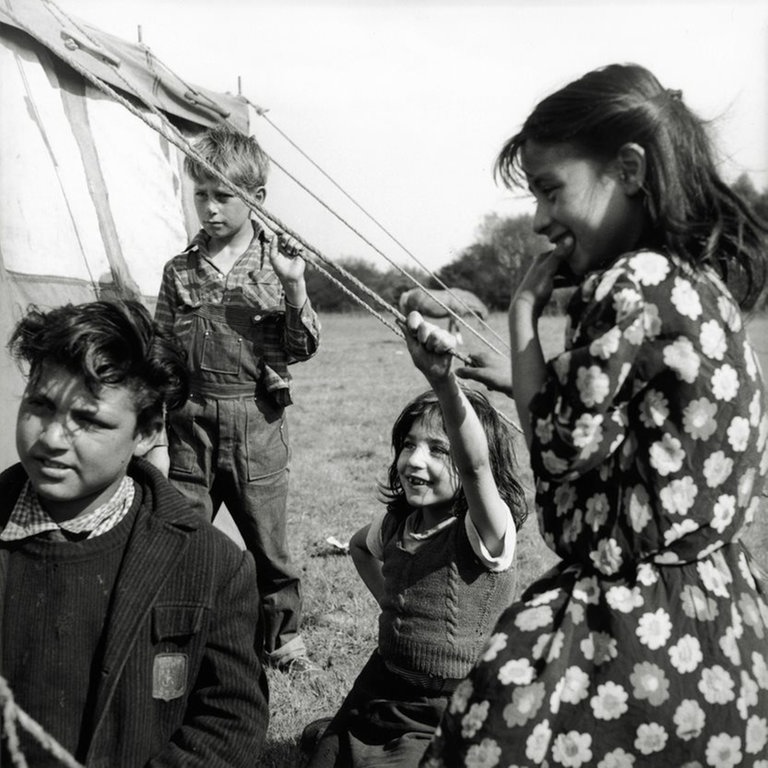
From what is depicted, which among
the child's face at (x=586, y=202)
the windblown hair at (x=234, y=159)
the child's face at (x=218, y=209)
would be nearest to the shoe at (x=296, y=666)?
the child's face at (x=218, y=209)

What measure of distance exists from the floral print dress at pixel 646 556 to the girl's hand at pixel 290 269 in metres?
1.94

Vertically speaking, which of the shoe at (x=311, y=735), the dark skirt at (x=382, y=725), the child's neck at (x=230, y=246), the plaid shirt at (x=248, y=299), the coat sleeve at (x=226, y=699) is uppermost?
the child's neck at (x=230, y=246)

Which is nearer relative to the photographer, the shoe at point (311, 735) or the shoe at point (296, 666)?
the shoe at point (311, 735)

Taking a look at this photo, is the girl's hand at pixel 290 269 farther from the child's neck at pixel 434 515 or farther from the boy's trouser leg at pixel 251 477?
the child's neck at pixel 434 515

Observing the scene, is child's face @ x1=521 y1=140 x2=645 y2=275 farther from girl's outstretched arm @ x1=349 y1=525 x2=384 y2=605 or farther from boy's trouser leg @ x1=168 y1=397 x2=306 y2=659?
boy's trouser leg @ x1=168 y1=397 x2=306 y2=659

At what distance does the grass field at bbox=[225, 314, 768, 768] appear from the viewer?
346cm

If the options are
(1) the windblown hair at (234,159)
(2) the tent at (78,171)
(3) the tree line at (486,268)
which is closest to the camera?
(1) the windblown hair at (234,159)

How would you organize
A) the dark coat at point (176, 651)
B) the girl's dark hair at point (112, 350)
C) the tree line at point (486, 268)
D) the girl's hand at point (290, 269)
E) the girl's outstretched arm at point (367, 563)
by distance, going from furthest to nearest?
1. the tree line at point (486, 268)
2. the girl's hand at point (290, 269)
3. the girl's outstretched arm at point (367, 563)
4. the girl's dark hair at point (112, 350)
5. the dark coat at point (176, 651)

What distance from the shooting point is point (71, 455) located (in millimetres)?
1797

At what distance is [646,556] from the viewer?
1.56m

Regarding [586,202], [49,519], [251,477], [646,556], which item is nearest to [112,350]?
[49,519]

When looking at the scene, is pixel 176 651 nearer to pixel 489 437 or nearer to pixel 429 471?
pixel 429 471

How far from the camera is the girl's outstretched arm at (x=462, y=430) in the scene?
187 centimetres

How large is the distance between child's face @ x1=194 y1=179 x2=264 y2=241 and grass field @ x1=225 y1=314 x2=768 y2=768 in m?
1.44
